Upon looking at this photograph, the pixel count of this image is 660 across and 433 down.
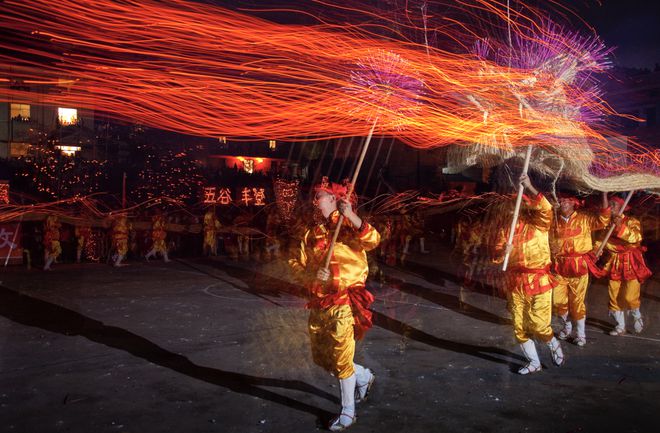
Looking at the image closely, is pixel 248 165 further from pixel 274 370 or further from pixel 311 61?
pixel 274 370

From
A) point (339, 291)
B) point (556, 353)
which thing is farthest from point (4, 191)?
point (556, 353)

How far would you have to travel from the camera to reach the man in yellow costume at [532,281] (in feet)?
19.8

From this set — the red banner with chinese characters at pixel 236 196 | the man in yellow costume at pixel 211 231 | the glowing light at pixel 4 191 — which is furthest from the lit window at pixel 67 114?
the man in yellow costume at pixel 211 231

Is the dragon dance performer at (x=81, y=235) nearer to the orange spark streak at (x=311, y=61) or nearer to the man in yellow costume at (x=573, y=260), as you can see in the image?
the orange spark streak at (x=311, y=61)

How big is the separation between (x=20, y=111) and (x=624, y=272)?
26.5 meters

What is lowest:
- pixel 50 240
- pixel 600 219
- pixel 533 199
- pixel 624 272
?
pixel 50 240

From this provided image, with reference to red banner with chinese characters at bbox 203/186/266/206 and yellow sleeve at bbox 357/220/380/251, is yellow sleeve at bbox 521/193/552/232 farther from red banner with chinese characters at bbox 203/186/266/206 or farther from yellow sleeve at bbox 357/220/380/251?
red banner with chinese characters at bbox 203/186/266/206

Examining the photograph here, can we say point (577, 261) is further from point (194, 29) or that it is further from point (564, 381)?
point (194, 29)

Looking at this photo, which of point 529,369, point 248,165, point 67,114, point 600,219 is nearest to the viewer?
point 529,369

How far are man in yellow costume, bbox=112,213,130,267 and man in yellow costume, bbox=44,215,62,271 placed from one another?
1.32m

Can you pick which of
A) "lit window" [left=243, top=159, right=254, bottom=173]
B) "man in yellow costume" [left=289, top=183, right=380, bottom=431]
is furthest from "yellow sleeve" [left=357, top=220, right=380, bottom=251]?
"lit window" [left=243, top=159, right=254, bottom=173]

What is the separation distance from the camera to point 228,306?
9.63 metres

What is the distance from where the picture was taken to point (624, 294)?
7.87 m

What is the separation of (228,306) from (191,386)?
4.12 m
